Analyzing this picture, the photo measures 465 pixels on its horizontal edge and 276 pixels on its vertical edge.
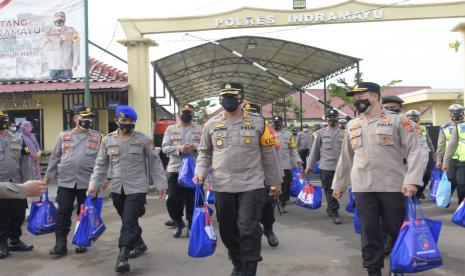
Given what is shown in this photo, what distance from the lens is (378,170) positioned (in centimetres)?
457

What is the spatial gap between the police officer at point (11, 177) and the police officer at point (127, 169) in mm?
1257

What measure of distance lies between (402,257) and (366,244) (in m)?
0.43

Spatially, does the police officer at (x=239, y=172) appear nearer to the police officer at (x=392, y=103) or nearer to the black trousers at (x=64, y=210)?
the police officer at (x=392, y=103)

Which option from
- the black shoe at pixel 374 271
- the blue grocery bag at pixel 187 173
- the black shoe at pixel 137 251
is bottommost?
the black shoe at pixel 137 251

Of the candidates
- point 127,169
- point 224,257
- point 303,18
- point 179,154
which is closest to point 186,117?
point 179,154

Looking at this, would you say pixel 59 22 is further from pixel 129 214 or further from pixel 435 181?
pixel 435 181

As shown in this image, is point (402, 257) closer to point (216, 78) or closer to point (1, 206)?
point (1, 206)

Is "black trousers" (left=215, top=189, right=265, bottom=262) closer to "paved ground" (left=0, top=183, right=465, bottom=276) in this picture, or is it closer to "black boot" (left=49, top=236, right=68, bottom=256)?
"paved ground" (left=0, top=183, right=465, bottom=276)

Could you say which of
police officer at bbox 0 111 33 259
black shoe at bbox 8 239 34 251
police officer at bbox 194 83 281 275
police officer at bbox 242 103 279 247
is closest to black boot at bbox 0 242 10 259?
police officer at bbox 0 111 33 259

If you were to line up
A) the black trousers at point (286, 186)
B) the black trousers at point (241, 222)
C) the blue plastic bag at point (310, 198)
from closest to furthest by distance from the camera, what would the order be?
1. the black trousers at point (241, 222)
2. the blue plastic bag at point (310, 198)
3. the black trousers at point (286, 186)

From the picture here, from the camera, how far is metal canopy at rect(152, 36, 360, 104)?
53.6ft

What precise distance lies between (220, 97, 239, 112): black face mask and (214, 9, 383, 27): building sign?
885 centimetres

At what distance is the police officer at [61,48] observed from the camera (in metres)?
12.4

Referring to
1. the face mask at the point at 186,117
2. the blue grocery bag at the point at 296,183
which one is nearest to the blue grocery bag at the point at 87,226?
the face mask at the point at 186,117
